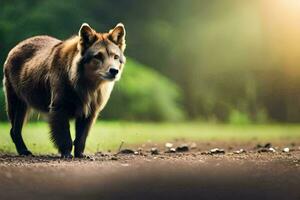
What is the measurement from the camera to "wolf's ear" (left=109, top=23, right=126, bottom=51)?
812 centimetres

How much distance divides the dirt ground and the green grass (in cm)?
270

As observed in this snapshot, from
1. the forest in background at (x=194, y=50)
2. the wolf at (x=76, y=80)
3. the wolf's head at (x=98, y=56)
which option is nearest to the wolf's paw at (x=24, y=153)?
the wolf at (x=76, y=80)

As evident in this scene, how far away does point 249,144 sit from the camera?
36.6ft

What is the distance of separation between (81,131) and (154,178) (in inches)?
75.7

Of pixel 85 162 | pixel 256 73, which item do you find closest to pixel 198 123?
pixel 256 73

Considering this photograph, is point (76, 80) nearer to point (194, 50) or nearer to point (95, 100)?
point (95, 100)

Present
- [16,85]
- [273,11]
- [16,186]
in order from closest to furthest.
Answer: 1. [16,186]
2. [16,85]
3. [273,11]

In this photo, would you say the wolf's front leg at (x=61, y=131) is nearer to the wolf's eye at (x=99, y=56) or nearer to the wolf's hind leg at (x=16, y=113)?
the wolf's eye at (x=99, y=56)

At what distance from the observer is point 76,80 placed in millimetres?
7961

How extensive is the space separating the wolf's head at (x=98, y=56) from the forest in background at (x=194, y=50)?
32.4 feet

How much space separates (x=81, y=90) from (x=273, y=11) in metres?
13.4

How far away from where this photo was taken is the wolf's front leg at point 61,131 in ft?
26.1

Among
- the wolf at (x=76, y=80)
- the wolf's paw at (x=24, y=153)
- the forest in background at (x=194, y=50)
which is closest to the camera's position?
the wolf at (x=76, y=80)

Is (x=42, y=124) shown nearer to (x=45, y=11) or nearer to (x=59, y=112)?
(x=45, y=11)
